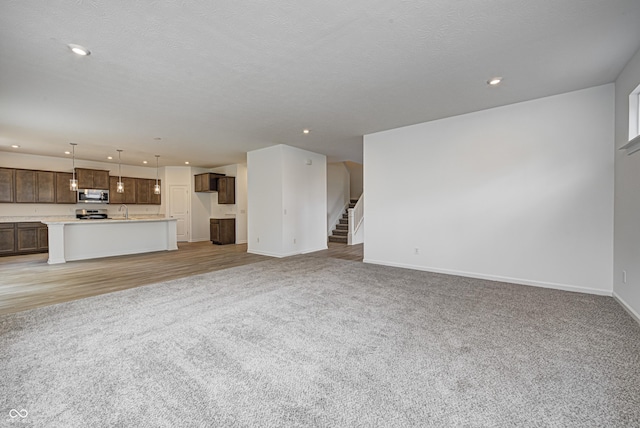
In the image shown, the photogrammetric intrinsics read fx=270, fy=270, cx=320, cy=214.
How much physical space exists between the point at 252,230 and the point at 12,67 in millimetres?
5217

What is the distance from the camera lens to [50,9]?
211 centimetres

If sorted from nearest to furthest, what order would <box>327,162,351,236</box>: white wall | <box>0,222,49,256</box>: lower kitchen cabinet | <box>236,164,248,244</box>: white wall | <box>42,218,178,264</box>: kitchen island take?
<box>42,218,178,264</box>: kitchen island → <box>0,222,49,256</box>: lower kitchen cabinet → <box>236,164,248,244</box>: white wall → <box>327,162,351,236</box>: white wall

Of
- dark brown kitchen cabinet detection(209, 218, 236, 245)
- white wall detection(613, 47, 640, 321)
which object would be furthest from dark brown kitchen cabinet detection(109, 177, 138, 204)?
white wall detection(613, 47, 640, 321)

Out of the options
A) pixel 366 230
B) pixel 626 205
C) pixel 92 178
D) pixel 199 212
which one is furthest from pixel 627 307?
pixel 92 178

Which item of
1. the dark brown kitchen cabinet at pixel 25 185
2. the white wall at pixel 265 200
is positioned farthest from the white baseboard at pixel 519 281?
the dark brown kitchen cabinet at pixel 25 185

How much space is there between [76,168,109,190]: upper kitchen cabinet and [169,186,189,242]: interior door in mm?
1868

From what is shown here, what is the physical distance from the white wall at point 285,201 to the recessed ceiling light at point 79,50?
4.25 m

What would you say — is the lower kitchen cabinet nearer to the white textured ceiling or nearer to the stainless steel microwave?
the stainless steel microwave

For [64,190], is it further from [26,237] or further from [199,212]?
[199,212]

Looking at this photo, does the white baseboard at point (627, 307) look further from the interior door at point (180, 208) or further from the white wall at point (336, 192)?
the interior door at point (180, 208)

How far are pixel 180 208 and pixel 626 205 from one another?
1100cm

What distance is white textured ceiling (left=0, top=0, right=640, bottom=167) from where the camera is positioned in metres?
2.18

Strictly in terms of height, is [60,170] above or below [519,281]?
above

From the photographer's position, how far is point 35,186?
752 centimetres
